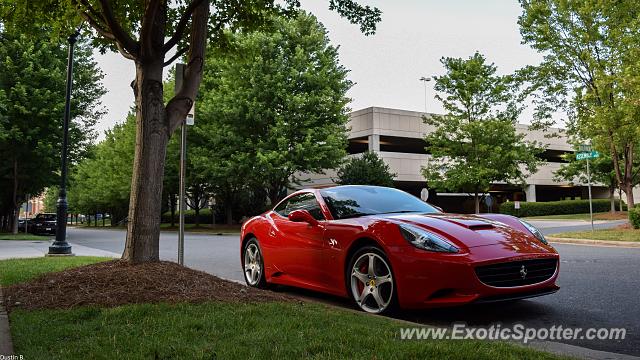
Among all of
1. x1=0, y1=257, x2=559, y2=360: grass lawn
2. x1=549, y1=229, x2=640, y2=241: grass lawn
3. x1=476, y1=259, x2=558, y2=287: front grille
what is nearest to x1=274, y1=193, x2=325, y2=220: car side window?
x1=0, y1=257, x2=559, y2=360: grass lawn

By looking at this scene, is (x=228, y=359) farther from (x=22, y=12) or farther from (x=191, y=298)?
(x=22, y=12)

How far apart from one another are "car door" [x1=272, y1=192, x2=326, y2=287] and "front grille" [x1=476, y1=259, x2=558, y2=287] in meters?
1.98

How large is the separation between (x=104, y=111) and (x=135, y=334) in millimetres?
30125

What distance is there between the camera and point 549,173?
56781mm

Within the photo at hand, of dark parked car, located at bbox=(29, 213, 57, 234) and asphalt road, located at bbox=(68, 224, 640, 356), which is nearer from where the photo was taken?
asphalt road, located at bbox=(68, 224, 640, 356)

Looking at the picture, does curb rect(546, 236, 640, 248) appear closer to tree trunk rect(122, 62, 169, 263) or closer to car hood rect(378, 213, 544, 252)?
car hood rect(378, 213, 544, 252)

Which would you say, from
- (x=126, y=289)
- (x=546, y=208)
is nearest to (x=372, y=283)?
(x=126, y=289)

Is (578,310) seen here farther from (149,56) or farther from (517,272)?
(149,56)

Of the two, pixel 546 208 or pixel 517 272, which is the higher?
pixel 546 208

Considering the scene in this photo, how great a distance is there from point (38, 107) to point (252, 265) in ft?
80.6

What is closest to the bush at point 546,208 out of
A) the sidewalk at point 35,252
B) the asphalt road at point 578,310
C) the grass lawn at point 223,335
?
the sidewalk at point 35,252

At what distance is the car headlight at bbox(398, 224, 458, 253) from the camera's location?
196 inches

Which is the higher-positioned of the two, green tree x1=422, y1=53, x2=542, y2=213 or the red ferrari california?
green tree x1=422, y1=53, x2=542, y2=213

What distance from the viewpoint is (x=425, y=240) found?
5082 mm
